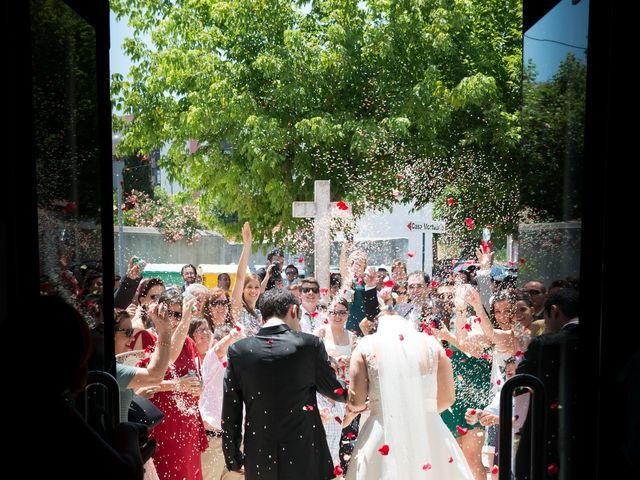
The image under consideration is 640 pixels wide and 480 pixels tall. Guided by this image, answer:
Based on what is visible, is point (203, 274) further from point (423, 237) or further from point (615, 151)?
point (615, 151)

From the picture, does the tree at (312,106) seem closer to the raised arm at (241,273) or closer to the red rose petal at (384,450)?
the raised arm at (241,273)

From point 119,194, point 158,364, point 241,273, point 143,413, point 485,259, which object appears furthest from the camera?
point 485,259

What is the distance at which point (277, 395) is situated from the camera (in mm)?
3479

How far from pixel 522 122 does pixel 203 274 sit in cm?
231

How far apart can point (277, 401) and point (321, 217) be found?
1320 mm

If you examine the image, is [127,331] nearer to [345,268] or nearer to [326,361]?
[326,361]

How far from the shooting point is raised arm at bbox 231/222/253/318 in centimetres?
421

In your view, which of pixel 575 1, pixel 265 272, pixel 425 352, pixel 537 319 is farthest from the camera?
pixel 265 272

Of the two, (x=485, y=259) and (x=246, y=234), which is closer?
(x=246, y=234)

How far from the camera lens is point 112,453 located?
1557 mm

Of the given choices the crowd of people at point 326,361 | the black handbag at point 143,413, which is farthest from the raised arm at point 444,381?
the black handbag at point 143,413

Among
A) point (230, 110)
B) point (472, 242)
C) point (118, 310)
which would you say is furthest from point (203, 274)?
point (472, 242)

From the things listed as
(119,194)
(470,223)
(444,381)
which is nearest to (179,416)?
(119,194)

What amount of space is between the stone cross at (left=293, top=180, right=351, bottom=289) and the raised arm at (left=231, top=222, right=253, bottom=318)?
0.35 metres
